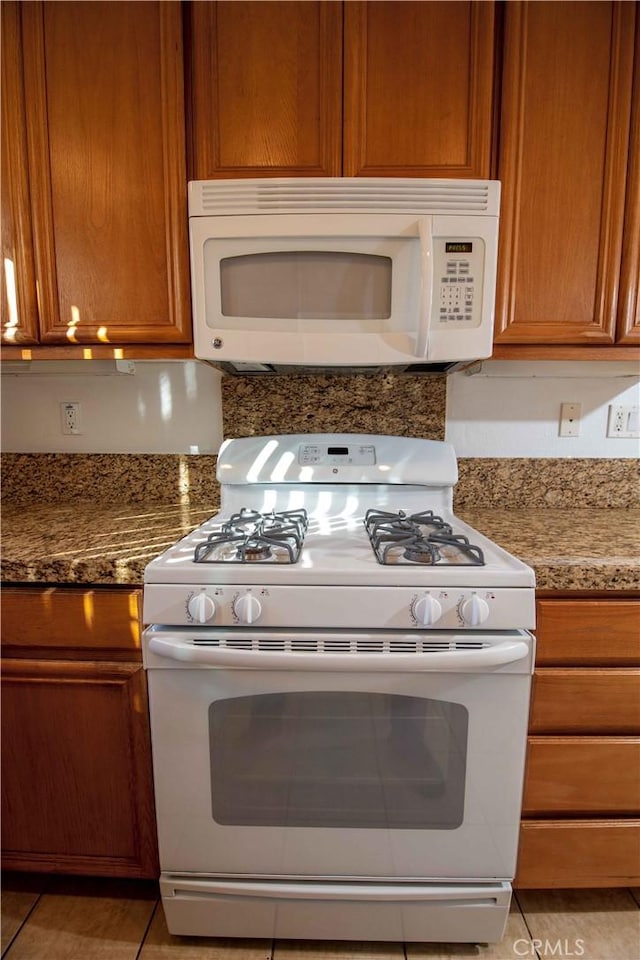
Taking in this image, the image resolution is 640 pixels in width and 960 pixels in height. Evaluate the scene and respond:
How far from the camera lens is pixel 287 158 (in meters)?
1.17

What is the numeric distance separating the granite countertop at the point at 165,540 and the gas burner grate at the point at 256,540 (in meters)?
0.13

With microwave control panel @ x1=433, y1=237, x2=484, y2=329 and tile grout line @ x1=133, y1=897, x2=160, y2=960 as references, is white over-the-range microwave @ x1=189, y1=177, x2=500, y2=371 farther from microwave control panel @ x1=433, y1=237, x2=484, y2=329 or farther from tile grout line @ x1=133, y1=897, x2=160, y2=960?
tile grout line @ x1=133, y1=897, x2=160, y2=960

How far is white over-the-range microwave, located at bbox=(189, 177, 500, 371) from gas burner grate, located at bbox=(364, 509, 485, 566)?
40cm

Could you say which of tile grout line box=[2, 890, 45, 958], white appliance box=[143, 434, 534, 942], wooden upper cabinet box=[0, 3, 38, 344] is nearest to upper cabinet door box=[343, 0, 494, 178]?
wooden upper cabinet box=[0, 3, 38, 344]

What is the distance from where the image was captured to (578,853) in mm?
1065

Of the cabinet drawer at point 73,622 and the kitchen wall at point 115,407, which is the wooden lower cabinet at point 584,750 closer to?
the cabinet drawer at point 73,622

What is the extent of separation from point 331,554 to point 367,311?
1.93 ft

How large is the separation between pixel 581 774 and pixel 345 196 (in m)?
1.39

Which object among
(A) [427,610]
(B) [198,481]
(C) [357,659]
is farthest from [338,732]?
(B) [198,481]

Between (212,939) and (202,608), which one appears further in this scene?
(212,939)

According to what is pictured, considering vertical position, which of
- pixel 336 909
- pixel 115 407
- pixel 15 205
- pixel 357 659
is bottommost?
pixel 336 909

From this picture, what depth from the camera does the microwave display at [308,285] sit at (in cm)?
115

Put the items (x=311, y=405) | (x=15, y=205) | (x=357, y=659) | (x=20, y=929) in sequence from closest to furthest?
(x=357, y=659) → (x=20, y=929) → (x=15, y=205) → (x=311, y=405)

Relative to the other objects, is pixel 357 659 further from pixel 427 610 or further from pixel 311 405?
pixel 311 405
